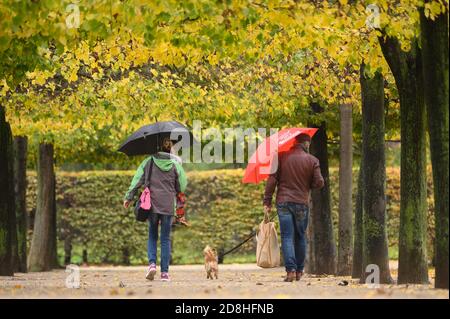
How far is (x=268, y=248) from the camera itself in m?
15.9

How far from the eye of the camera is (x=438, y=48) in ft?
39.7

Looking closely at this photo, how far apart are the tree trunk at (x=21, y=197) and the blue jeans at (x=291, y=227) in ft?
30.8

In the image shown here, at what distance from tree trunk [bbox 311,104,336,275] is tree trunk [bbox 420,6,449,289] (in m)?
8.89

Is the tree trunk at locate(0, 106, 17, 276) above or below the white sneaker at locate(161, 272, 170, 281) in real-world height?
above

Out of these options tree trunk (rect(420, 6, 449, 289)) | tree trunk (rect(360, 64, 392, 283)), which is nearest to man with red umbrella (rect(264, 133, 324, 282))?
tree trunk (rect(360, 64, 392, 283))

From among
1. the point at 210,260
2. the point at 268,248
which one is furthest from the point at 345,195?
the point at 268,248

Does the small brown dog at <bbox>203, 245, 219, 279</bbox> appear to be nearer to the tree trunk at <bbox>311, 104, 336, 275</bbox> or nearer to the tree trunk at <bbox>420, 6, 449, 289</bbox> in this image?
the tree trunk at <bbox>311, 104, 336, 275</bbox>

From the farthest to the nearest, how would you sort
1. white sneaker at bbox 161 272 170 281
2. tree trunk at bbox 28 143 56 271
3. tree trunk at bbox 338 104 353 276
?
tree trunk at bbox 28 143 56 271, tree trunk at bbox 338 104 353 276, white sneaker at bbox 161 272 170 281

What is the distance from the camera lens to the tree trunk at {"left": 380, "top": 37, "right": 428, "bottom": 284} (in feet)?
47.8

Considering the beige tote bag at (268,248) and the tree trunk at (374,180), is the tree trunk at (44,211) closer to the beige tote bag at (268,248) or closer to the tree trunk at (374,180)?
the beige tote bag at (268,248)

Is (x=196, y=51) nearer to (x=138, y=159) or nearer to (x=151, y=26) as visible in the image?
(x=151, y=26)
